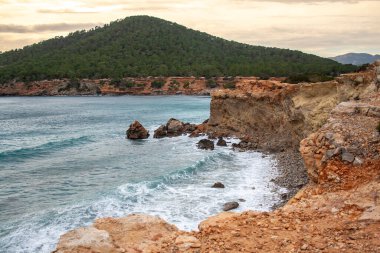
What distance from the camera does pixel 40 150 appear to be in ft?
139

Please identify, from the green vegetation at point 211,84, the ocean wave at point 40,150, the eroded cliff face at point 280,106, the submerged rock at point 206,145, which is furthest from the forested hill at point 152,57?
the ocean wave at point 40,150

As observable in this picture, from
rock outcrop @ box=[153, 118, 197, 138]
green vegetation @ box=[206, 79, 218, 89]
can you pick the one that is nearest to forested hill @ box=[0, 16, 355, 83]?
green vegetation @ box=[206, 79, 218, 89]

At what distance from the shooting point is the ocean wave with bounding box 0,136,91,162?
128 feet

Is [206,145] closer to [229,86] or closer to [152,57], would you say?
[229,86]

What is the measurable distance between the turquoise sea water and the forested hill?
79.9 metres

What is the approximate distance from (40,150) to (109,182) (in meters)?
16.2

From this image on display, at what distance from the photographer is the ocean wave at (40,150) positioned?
1531 inches

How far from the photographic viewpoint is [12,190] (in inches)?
1095

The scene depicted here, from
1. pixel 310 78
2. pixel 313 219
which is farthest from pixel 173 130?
pixel 313 219

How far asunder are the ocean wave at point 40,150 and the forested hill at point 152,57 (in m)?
77.5

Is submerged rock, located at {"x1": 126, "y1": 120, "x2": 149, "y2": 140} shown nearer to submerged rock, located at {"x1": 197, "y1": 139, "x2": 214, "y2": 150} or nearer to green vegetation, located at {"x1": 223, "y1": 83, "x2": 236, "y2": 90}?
submerged rock, located at {"x1": 197, "y1": 139, "x2": 214, "y2": 150}

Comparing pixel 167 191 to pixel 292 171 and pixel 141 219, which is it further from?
pixel 141 219

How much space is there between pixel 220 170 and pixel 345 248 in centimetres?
2149

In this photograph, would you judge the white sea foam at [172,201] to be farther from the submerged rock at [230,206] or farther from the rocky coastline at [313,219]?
the rocky coastline at [313,219]
